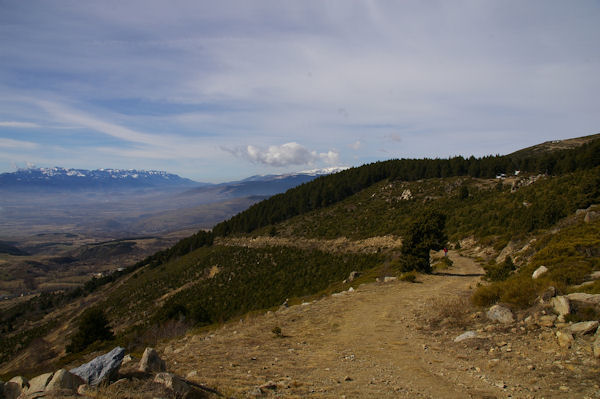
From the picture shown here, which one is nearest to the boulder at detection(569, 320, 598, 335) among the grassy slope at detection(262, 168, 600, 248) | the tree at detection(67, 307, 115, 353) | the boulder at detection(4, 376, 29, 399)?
the boulder at detection(4, 376, 29, 399)

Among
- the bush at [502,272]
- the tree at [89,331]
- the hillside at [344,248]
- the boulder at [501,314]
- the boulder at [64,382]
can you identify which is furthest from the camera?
the tree at [89,331]

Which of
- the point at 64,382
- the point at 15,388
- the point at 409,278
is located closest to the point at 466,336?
the point at 64,382

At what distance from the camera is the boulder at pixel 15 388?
5.84 meters

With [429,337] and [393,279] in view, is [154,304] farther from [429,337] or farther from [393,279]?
[429,337]

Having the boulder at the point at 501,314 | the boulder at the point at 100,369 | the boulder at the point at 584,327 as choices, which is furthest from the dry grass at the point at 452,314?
the boulder at the point at 100,369

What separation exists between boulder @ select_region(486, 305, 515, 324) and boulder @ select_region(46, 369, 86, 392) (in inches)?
455

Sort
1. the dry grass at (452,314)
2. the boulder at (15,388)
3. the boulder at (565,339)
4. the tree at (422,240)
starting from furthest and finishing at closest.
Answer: the tree at (422,240), the dry grass at (452,314), the boulder at (565,339), the boulder at (15,388)

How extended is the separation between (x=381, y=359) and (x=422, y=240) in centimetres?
1662

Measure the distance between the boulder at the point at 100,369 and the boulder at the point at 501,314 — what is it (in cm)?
1091

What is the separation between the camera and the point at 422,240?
24.1 metres

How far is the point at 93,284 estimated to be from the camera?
96.6 metres

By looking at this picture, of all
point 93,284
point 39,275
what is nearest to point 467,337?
point 93,284

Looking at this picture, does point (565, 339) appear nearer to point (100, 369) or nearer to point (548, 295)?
point (548, 295)

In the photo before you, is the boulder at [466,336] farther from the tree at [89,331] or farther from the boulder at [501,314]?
the tree at [89,331]
